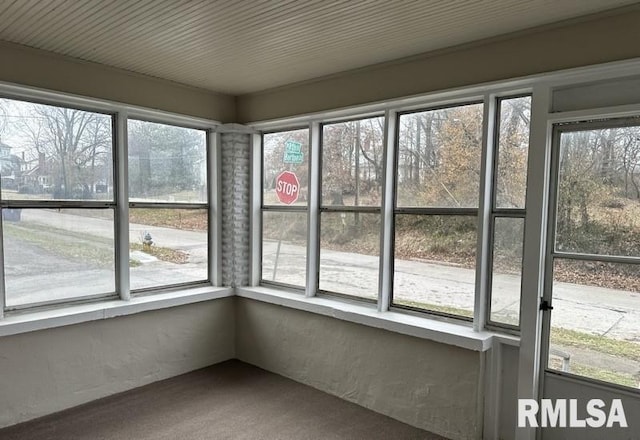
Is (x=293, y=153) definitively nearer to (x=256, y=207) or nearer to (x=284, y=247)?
(x=256, y=207)

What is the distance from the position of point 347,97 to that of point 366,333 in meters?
1.94

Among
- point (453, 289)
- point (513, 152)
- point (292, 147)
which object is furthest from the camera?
point (292, 147)

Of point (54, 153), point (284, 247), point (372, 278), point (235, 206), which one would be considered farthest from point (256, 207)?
point (54, 153)

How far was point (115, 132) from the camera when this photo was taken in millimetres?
3475

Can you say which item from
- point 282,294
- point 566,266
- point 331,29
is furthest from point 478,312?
point 331,29

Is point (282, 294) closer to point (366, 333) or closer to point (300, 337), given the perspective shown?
point (300, 337)

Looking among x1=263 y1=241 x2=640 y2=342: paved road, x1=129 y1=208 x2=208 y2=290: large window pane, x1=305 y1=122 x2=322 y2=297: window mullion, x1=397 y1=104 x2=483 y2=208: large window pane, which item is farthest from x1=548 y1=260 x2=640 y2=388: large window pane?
x1=129 y1=208 x2=208 y2=290: large window pane

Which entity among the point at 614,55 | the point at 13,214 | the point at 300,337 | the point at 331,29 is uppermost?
the point at 331,29

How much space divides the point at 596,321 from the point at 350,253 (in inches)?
72.7

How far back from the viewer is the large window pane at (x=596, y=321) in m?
2.33

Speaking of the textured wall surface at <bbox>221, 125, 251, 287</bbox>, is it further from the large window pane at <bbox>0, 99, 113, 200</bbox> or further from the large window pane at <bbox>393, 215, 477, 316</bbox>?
the large window pane at <bbox>393, 215, 477, 316</bbox>

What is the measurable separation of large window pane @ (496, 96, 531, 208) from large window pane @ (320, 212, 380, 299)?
1022 mm

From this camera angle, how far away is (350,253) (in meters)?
3.63

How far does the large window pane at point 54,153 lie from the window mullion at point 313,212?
1.73m
